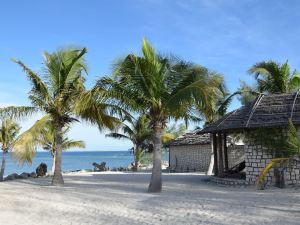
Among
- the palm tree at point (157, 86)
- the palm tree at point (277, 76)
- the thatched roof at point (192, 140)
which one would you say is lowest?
the thatched roof at point (192, 140)

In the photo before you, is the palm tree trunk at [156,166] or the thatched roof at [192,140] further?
the thatched roof at [192,140]

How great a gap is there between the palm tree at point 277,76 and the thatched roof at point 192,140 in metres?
7.67

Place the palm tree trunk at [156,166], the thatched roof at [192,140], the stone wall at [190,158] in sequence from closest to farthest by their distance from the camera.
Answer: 1. the palm tree trunk at [156,166]
2. the thatched roof at [192,140]
3. the stone wall at [190,158]

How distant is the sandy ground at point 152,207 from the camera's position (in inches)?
336

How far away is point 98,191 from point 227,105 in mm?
10170

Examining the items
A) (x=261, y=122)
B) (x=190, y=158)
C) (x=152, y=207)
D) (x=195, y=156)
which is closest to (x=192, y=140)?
(x=195, y=156)

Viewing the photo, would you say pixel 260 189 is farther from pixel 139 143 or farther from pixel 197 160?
pixel 139 143

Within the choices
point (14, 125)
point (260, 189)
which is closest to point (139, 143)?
point (14, 125)

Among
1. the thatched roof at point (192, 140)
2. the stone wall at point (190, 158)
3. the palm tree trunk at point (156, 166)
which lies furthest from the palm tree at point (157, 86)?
the stone wall at point (190, 158)

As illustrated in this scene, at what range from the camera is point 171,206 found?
409 inches

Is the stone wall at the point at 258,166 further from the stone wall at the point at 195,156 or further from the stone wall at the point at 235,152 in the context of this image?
the stone wall at the point at 235,152

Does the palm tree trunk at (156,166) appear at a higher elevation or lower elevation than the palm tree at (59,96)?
lower

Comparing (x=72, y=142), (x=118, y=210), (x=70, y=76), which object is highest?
(x=70, y=76)

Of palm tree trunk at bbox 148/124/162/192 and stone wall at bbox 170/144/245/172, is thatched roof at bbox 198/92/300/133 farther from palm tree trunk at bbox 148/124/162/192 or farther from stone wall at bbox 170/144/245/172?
stone wall at bbox 170/144/245/172
